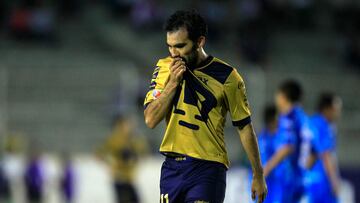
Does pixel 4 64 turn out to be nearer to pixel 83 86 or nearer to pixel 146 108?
pixel 83 86

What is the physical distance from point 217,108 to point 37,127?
1222cm

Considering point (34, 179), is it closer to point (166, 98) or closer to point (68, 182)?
point (68, 182)

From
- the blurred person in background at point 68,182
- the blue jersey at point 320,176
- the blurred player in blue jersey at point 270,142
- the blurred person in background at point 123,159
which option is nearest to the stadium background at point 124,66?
the blurred person in background at point 68,182

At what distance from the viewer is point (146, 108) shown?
702cm

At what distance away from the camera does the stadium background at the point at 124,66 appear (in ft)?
58.0

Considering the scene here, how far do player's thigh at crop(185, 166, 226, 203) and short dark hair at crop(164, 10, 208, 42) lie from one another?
95 cm

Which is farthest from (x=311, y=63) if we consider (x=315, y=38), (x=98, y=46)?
(x=98, y=46)

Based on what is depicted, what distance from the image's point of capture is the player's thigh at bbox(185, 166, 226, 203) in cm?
699

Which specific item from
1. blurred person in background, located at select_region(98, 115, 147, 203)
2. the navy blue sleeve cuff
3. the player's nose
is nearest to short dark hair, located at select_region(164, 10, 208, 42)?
the player's nose

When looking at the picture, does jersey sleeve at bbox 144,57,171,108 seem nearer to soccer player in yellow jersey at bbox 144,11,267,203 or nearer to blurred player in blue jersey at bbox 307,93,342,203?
soccer player in yellow jersey at bbox 144,11,267,203

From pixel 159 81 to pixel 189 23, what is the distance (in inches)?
18.8

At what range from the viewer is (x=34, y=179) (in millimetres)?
16688

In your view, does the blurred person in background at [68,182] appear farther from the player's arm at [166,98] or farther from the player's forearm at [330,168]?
the player's arm at [166,98]

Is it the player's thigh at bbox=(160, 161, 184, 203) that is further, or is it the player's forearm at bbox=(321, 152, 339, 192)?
the player's forearm at bbox=(321, 152, 339, 192)
